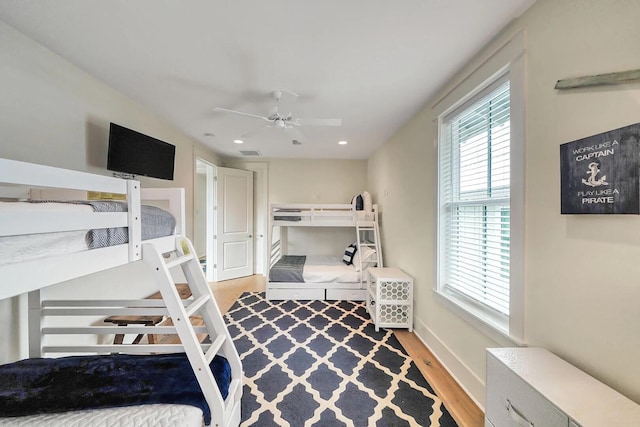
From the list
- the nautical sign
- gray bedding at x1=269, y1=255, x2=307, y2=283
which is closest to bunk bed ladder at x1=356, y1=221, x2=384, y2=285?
gray bedding at x1=269, y1=255, x2=307, y2=283

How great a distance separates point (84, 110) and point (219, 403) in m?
2.25

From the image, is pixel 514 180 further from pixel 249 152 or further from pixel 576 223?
pixel 249 152

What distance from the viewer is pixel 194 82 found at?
1984 mm

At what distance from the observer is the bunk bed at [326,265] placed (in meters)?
3.60

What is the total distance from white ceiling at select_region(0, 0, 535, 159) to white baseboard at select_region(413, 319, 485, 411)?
2.18m

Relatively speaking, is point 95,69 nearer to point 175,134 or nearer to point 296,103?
point 175,134

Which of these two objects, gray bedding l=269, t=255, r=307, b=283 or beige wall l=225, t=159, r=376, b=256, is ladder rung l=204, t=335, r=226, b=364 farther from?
beige wall l=225, t=159, r=376, b=256

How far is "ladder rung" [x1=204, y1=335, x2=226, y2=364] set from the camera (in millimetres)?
1206

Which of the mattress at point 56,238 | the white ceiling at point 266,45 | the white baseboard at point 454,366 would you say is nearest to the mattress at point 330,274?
the white baseboard at point 454,366

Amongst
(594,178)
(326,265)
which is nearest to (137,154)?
(326,265)

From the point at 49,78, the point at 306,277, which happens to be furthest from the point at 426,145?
the point at 49,78

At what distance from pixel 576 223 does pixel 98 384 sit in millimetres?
2332

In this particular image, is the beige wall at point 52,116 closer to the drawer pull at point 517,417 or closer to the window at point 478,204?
the drawer pull at point 517,417

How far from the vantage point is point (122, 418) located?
103cm
